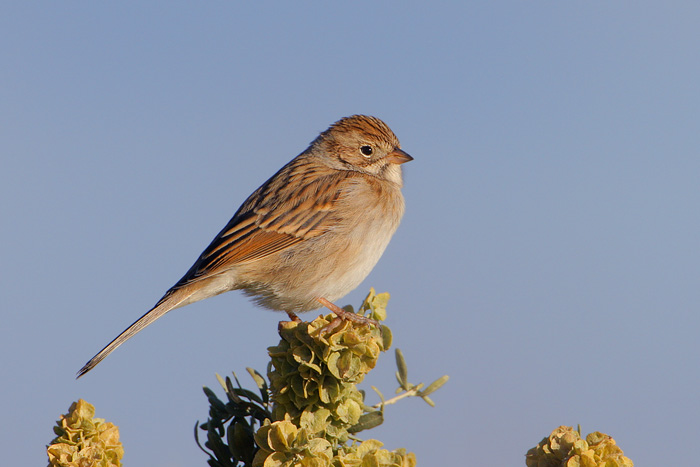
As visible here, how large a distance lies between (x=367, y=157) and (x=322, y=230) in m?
1.11

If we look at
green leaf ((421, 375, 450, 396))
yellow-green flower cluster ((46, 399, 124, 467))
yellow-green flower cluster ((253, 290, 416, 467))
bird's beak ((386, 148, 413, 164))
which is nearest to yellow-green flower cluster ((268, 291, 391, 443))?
yellow-green flower cluster ((253, 290, 416, 467))

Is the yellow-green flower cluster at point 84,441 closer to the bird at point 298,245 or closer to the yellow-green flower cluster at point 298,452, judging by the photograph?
the yellow-green flower cluster at point 298,452

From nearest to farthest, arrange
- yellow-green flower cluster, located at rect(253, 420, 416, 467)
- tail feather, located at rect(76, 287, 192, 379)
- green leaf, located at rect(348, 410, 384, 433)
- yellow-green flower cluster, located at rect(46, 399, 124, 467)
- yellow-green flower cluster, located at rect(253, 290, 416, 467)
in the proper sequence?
yellow-green flower cluster, located at rect(253, 420, 416, 467)
yellow-green flower cluster, located at rect(46, 399, 124, 467)
yellow-green flower cluster, located at rect(253, 290, 416, 467)
green leaf, located at rect(348, 410, 384, 433)
tail feather, located at rect(76, 287, 192, 379)

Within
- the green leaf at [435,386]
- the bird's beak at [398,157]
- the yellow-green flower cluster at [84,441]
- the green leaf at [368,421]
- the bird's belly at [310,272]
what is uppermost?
the bird's beak at [398,157]

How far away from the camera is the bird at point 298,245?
15.3 feet

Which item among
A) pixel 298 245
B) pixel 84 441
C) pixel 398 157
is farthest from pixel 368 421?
pixel 398 157

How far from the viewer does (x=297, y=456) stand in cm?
211

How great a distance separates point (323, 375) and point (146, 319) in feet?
7.07

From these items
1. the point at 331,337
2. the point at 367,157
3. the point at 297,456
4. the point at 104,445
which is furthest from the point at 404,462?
the point at 367,157

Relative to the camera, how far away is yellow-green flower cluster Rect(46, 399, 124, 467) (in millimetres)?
2250

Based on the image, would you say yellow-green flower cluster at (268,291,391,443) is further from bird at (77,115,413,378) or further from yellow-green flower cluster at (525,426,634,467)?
bird at (77,115,413,378)

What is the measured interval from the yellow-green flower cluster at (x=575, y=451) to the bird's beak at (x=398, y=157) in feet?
11.8

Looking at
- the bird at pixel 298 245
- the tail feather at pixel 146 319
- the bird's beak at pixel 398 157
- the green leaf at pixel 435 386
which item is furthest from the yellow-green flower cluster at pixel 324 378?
the bird's beak at pixel 398 157

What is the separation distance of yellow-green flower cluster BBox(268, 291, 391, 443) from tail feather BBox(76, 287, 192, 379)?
1.81 m
